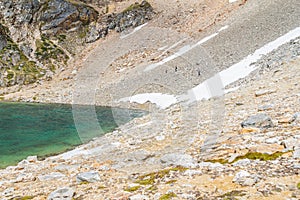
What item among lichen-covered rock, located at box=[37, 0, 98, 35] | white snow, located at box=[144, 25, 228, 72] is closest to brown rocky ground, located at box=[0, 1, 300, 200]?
white snow, located at box=[144, 25, 228, 72]

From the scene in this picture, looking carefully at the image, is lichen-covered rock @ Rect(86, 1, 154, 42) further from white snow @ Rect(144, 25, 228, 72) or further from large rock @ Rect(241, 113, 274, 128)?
large rock @ Rect(241, 113, 274, 128)

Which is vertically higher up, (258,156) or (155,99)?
(155,99)

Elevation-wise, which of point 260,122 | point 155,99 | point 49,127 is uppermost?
point 155,99

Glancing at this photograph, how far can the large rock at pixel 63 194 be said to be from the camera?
11696 millimetres

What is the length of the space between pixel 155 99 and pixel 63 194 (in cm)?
3226

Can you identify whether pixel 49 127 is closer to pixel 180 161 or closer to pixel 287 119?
pixel 180 161

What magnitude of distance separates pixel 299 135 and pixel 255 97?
12.1 meters

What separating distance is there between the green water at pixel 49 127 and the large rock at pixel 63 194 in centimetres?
1207

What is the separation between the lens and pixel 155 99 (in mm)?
43750

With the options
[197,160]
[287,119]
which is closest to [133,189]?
[197,160]

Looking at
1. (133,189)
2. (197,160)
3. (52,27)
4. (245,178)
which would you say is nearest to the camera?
(245,178)

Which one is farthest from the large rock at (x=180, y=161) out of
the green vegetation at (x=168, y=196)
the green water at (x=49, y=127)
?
the green water at (x=49, y=127)

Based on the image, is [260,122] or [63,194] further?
[260,122]

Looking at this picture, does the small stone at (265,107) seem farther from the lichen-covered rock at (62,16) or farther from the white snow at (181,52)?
the lichen-covered rock at (62,16)
